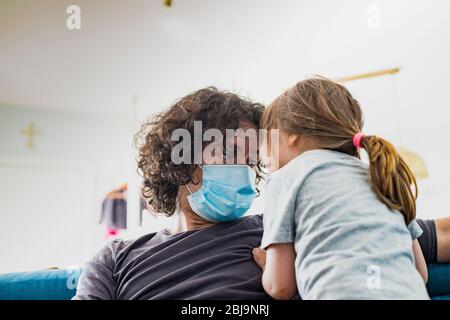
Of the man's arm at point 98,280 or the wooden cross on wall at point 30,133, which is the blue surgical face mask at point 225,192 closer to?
the man's arm at point 98,280

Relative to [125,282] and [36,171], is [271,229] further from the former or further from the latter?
[36,171]

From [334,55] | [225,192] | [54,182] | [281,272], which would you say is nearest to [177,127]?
[225,192]

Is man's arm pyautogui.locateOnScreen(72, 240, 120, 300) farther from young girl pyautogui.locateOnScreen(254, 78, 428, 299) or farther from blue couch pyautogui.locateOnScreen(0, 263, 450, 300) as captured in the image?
young girl pyautogui.locateOnScreen(254, 78, 428, 299)

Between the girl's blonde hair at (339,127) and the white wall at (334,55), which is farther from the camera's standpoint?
the white wall at (334,55)

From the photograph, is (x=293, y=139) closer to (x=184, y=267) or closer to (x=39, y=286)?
(x=184, y=267)

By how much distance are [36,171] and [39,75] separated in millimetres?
1033

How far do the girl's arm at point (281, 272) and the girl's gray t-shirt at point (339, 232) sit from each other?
17 mm

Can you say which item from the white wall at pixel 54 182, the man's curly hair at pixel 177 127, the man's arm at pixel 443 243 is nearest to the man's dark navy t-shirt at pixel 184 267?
the man's curly hair at pixel 177 127

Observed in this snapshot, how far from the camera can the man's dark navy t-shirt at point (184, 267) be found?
832 millimetres

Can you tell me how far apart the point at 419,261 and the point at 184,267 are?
17.1 inches

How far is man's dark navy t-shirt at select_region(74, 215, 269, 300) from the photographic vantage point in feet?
2.73

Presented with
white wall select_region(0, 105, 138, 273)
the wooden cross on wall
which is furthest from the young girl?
the wooden cross on wall

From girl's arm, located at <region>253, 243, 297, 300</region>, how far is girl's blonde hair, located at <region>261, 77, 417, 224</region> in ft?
0.58

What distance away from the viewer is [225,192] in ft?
3.08
